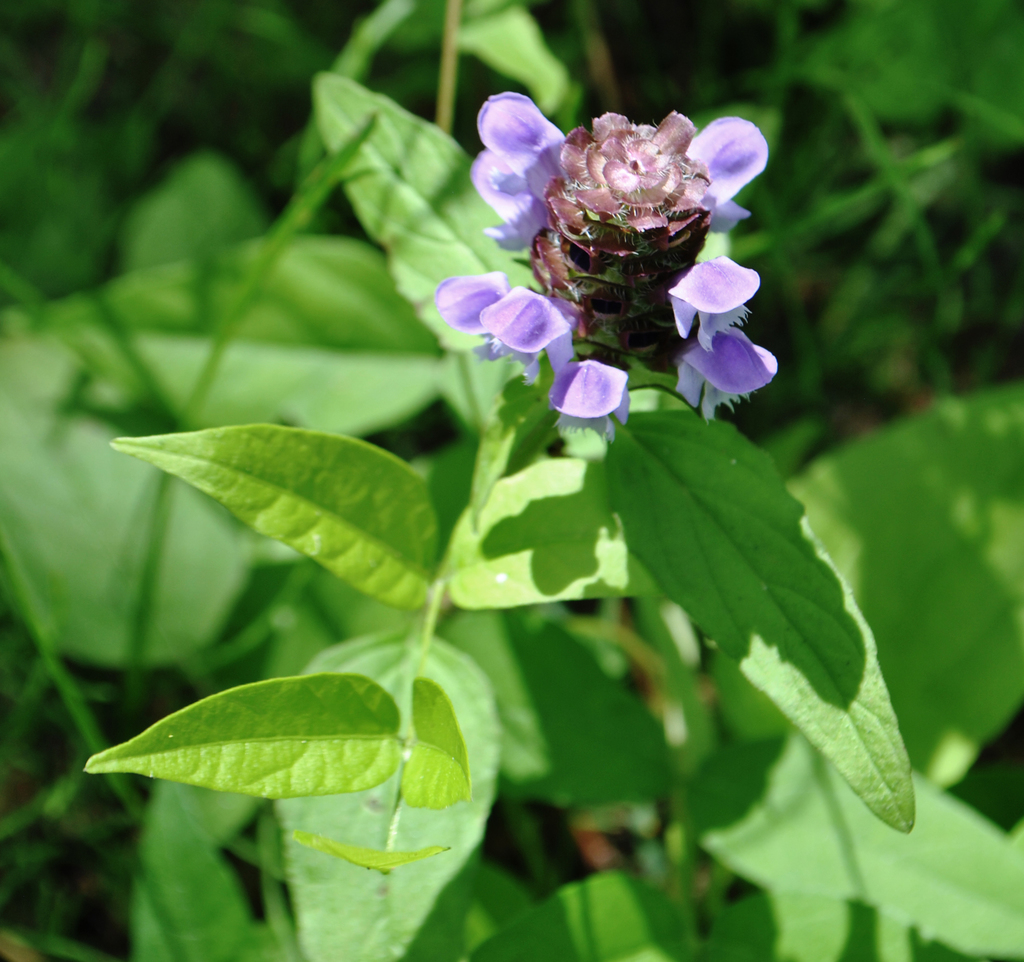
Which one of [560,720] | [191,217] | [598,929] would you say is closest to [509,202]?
[560,720]

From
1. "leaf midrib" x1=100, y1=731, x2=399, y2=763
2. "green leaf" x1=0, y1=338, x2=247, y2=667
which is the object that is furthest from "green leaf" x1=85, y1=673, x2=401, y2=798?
"green leaf" x1=0, y1=338, x2=247, y2=667

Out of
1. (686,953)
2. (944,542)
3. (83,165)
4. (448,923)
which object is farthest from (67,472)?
(944,542)

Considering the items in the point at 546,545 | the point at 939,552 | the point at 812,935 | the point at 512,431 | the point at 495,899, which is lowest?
the point at 495,899

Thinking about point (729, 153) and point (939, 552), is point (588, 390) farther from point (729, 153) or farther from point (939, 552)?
point (939, 552)

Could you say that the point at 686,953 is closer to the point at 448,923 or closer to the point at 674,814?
the point at 674,814

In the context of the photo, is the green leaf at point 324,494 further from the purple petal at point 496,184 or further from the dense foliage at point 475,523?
the purple petal at point 496,184

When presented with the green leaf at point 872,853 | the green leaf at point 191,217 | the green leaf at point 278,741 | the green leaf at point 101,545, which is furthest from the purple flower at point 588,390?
the green leaf at point 191,217

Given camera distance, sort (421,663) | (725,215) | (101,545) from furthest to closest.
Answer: (101,545) → (421,663) → (725,215)
